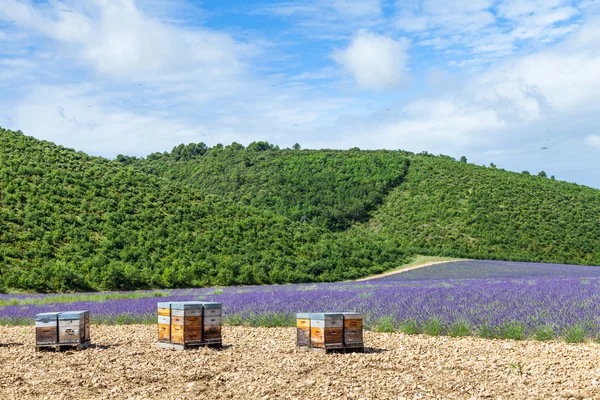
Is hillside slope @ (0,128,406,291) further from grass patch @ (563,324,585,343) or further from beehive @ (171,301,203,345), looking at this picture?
grass patch @ (563,324,585,343)

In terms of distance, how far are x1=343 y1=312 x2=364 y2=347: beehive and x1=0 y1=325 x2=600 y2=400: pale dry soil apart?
1.39ft

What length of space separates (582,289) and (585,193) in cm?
6637

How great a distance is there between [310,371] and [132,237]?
32.5m

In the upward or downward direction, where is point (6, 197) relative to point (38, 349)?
upward

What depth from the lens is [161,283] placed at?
112 ft

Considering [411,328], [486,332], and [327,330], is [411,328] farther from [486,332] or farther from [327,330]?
[327,330]

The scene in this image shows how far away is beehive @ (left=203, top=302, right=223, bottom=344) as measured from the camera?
1155cm

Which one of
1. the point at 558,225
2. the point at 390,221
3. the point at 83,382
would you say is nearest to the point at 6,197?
the point at 83,382

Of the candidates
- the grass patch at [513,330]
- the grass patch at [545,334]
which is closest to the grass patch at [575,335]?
the grass patch at [545,334]

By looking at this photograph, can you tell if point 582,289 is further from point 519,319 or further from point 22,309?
point 22,309

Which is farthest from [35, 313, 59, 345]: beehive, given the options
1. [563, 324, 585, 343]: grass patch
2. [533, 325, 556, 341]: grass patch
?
[563, 324, 585, 343]: grass patch

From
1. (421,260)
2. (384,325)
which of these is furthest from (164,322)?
(421,260)

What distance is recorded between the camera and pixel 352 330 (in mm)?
10805

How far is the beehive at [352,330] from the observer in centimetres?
1075
